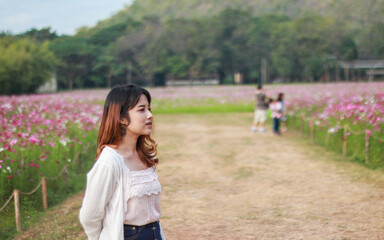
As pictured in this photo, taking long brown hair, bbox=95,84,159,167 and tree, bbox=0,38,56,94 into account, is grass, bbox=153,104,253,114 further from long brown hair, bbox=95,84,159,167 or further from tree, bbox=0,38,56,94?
long brown hair, bbox=95,84,159,167

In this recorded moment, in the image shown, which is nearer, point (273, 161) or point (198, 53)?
point (273, 161)

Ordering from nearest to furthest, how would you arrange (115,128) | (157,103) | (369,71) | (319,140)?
1. (115,128)
2. (319,140)
3. (157,103)
4. (369,71)

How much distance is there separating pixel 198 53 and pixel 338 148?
154 ft

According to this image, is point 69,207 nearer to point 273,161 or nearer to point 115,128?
point 115,128

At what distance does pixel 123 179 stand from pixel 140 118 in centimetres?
33

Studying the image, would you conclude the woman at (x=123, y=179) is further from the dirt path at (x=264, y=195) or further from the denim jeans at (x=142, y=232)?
the dirt path at (x=264, y=195)

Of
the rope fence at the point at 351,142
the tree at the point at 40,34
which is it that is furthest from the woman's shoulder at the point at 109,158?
the tree at the point at 40,34

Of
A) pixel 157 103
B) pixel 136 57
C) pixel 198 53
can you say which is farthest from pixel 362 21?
pixel 157 103

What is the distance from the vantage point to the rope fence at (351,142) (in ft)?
24.9

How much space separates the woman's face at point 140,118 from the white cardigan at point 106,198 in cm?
19

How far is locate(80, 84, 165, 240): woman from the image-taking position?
1.90 metres

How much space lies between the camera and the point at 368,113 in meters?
7.77

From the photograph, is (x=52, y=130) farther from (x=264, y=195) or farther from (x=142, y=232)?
(x=142, y=232)

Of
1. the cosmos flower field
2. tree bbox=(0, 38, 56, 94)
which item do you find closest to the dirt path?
the cosmos flower field
